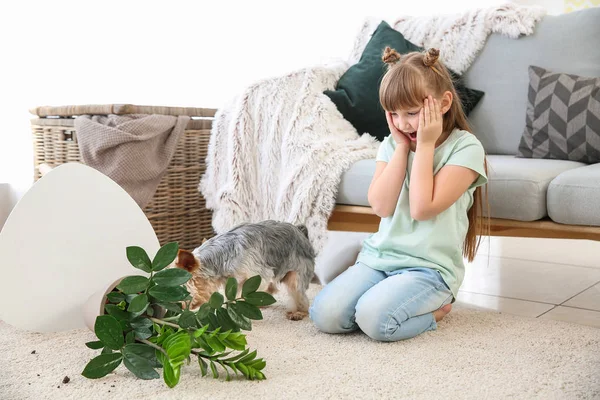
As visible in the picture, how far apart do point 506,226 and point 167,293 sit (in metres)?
0.98

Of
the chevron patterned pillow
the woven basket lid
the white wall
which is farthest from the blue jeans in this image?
the white wall

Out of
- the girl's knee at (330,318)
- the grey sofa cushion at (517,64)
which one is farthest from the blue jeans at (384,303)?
the grey sofa cushion at (517,64)

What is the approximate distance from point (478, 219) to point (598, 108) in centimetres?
56

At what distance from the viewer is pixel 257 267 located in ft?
5.49

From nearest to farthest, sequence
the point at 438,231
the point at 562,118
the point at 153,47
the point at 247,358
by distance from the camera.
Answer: the point at 247,358 → the point at 438,231 → the point at 562,118 → the point at 153,47

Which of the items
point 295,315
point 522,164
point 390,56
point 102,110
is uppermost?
point 390,56

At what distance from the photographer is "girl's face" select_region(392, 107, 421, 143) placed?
1.64 metres

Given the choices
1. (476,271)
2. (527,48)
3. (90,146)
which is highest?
(527,48)

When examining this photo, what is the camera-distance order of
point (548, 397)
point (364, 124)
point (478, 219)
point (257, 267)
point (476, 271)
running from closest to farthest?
point (548, 397), point (257, 267), point (478, 219), point (364, 124), point (476, 271)

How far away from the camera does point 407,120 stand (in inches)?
64.9

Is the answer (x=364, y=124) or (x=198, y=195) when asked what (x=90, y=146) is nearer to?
(x=198, y=195)

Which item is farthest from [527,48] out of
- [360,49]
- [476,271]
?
[476,271]

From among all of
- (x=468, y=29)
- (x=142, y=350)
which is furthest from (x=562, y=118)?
(x=142, y=350)

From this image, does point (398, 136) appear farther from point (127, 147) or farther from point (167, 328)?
point (127, 147)
